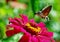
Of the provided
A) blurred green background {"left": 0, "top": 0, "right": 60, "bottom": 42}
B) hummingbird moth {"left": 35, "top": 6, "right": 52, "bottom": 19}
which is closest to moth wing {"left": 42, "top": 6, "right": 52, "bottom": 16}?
hummingbird moth {"left": 35, "top": 6, "right": 52, "bottom": 19}

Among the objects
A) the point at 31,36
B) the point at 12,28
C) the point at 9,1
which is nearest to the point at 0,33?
the point at 12,28

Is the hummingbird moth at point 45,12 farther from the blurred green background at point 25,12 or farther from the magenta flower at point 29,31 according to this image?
the blurred green background at point 25,12

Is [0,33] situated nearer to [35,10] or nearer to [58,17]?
[35,10]

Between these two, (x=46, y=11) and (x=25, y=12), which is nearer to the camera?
(x=46, y=11)

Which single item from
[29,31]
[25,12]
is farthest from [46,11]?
[25,12]

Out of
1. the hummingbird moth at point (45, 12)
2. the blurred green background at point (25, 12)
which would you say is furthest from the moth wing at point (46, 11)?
the blurred green background at point (25, 12)

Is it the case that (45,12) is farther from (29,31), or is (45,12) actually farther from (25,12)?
(25,12)

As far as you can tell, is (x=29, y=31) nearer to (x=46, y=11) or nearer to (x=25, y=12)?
(x=46, y=11)

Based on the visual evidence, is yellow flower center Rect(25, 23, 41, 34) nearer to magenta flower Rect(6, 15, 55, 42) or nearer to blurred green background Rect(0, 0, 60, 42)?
Answer: magenta flower Rect(6, 15, 55, 42)
